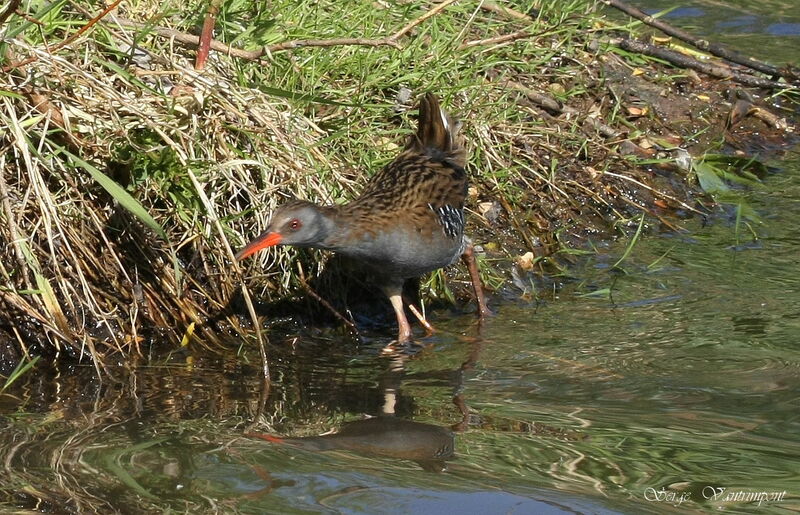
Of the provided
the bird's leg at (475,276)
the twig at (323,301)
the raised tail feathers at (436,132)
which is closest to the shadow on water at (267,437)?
the twig at (323,301)

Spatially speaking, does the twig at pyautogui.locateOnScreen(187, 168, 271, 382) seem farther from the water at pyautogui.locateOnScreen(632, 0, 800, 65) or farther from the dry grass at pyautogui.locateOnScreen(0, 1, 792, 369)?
the water at pyautogui.locateOnScreen(632, 0, 800, 65)

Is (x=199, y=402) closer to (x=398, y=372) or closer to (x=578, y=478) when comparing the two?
(x=398, y=372)

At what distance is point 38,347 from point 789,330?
2990 millimetres

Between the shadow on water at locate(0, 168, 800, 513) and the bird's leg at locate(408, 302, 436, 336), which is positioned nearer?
the shadow on water at locate(0, 168, 800, 513)

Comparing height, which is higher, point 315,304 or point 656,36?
point 656,36

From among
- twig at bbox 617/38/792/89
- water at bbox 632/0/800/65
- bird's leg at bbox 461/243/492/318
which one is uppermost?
water at bbox 632/0/800/65

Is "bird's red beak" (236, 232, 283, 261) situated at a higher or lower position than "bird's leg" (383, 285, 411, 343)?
higher

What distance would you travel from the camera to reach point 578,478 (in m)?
3.63

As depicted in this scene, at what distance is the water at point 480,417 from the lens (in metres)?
3.53

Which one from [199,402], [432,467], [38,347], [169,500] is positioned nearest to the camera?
[169,500]

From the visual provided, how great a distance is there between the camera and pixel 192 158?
4.98m

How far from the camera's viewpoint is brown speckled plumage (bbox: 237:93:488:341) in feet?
16.1

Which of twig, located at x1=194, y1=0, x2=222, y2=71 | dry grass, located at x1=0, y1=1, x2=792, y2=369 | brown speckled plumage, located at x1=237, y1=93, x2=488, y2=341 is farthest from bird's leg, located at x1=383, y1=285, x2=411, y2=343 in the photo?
twig, located at x1=194, y1=0, x2=222, y2=71

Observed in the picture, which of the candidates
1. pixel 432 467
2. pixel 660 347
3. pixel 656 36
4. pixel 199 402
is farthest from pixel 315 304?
pixel 656 36
